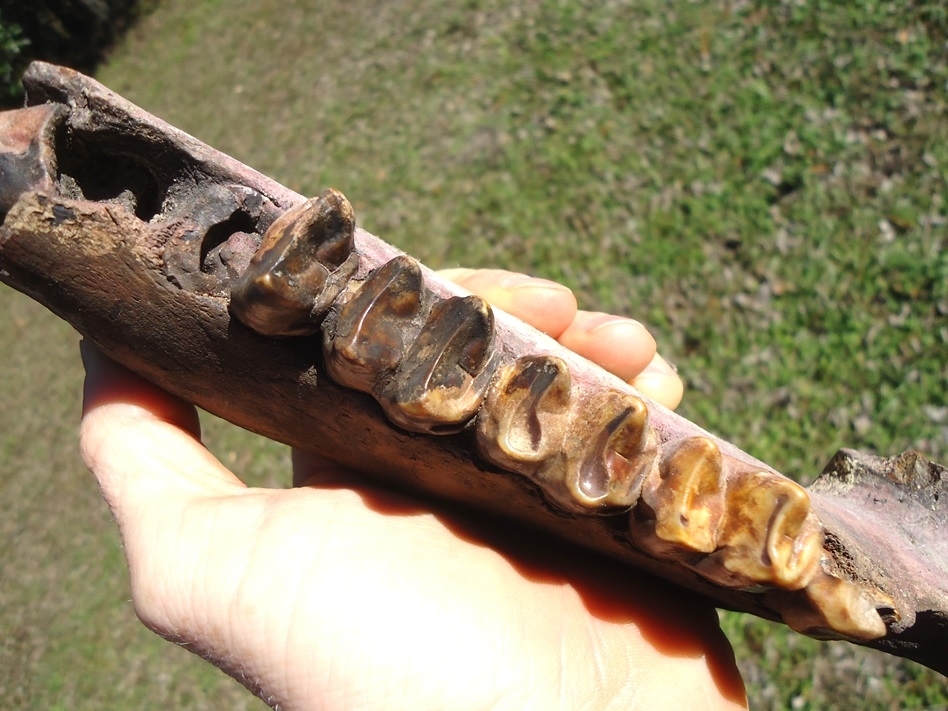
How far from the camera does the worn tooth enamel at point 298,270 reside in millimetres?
1464

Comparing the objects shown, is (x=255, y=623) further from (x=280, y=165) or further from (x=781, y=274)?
(x=280, y=165)

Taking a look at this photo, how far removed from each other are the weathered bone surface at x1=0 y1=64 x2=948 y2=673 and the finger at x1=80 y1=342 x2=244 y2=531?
11.0 inches

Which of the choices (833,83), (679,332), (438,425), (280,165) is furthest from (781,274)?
(280,165)

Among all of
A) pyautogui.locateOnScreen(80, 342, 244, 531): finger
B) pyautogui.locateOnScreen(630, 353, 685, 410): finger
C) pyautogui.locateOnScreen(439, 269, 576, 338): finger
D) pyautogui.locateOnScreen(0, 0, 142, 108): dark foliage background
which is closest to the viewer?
pyautogui.locateOnScreen(80, 342, 244, 531): finger

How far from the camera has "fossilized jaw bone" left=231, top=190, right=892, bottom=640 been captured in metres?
1.50

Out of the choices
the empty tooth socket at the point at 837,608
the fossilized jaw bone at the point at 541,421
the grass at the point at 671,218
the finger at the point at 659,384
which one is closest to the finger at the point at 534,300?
the finger at the point at 659,384

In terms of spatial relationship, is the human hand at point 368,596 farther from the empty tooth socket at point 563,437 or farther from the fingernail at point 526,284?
the fingernail at point 526,284

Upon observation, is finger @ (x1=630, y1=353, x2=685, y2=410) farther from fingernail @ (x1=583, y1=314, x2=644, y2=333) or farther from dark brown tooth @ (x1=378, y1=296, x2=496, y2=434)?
dark brown tooth @ (x1=378, y1=296, x2=496, y2=434)

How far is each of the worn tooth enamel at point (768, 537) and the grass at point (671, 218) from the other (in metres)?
2.86

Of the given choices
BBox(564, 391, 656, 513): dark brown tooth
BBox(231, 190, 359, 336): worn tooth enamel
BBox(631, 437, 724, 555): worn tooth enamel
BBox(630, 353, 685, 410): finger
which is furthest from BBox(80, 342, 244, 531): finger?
BBox(630, 353, 685, 410): finger

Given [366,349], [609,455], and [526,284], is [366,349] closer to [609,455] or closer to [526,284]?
[609,455]

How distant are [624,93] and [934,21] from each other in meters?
2.34

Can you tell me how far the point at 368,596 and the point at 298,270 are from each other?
82 centimetres

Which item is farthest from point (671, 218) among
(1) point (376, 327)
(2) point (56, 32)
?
(2) point (56, 32)
